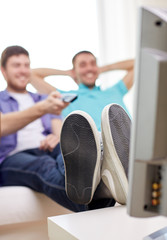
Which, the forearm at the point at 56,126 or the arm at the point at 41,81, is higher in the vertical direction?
the arm at the point at 41,81

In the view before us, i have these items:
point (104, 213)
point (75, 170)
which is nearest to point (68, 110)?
point (75, 170)

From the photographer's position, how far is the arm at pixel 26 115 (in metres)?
1.68

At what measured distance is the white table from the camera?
2.26ft

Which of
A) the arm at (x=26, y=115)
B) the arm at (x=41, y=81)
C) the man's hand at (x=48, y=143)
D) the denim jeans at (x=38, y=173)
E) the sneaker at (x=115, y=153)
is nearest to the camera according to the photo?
the sneaker at (x=115, y=153)

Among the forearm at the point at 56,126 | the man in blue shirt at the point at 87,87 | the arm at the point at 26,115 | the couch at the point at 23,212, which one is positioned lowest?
→ the couch at the point at 23,212

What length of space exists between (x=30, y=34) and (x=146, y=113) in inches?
73.8

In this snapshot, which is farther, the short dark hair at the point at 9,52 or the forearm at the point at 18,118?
the short dark hair at the point at 9,52

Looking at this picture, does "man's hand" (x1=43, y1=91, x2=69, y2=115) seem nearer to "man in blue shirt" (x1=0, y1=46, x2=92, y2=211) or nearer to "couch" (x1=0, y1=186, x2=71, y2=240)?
"man in blue shirt" (x1=0, y1=46, x2=92, y2=211)

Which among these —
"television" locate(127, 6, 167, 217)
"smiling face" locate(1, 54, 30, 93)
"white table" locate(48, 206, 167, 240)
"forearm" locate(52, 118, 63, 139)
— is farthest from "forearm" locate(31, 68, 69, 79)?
"television" locate(127, 6, 167, 217)

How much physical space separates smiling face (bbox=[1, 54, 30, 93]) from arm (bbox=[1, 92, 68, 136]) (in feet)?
0.76

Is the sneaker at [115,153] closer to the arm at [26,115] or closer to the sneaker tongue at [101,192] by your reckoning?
the sneaker tongue at [101,192]

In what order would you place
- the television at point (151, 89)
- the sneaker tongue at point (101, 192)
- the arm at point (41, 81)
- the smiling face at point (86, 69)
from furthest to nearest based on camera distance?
the smiling face at point (86, 69), the arm at point (41, 81), the sneaker tongue at point (101, 192), the television at point (151, 89)

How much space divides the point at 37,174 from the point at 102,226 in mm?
824

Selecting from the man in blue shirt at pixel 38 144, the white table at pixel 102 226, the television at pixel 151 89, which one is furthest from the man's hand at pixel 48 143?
the television at pixel 151 89
